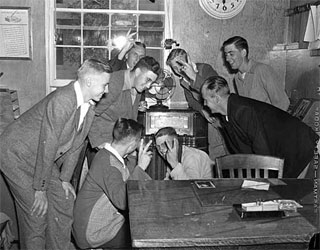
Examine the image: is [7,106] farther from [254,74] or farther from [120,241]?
[254,74]

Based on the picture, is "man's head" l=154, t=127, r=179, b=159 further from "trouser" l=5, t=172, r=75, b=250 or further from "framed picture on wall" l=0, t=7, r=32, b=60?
"framed picture on wall" l=0, t=7, r=32, b=60

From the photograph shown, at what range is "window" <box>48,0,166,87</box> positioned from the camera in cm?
511

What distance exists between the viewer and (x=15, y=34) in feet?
16.4

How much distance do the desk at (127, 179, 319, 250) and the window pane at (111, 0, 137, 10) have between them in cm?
310

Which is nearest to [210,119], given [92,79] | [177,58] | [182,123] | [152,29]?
[182,123]

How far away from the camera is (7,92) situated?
457cm

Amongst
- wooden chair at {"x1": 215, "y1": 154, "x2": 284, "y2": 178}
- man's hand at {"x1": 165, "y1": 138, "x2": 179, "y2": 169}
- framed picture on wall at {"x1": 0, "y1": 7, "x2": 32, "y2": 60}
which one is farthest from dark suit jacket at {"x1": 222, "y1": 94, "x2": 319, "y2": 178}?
framed picture on wall at {"x1": 0, "y1": 7, "x2": 32, "y2": 60}

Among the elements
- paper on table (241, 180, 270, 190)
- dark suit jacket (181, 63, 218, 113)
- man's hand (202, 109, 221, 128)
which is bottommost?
paper on table (241, 180, 270, 190)

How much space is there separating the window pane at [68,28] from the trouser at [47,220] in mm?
2410

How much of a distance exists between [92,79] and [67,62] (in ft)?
7.79

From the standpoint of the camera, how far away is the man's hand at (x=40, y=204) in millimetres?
2896

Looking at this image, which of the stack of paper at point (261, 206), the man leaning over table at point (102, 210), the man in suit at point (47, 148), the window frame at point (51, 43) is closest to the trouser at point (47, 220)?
the man in suit at point (47, 148)

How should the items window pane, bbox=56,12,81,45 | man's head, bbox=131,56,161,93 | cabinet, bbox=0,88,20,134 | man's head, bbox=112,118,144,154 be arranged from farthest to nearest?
Answer: window pane, bbox=56,12,81,45 < cabinet, bbox=0,88,20,134 < man's head, bbox=131,56,161,93 < man's head, bbox=112,118,144,154

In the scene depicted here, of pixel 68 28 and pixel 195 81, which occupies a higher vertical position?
pixel 68 28
